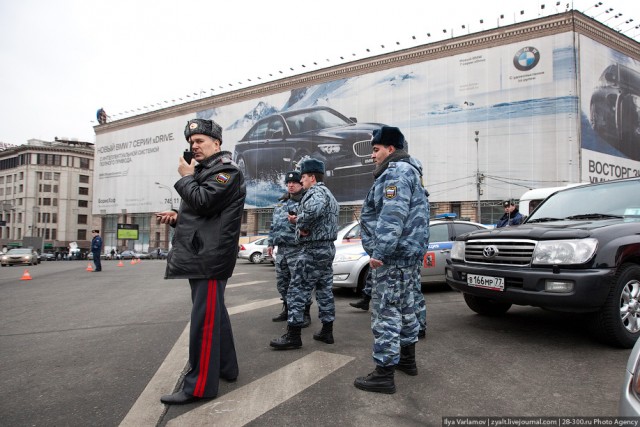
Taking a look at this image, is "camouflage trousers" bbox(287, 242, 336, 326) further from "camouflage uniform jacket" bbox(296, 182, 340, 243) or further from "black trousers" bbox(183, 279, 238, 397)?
"black trousers" bbox(183, 279, 238, 397)

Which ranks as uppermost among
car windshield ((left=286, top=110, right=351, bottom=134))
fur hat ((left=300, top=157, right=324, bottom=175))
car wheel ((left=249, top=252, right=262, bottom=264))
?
car windshield ((left=286, top=110, right=351, bottom=134))

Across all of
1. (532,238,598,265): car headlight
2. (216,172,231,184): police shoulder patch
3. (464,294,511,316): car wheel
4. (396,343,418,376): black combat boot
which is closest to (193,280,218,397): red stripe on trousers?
(216,172,231,184): police shoulder patch

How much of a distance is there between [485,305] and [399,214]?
9.60 ft

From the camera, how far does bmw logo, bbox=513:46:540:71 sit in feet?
94.0

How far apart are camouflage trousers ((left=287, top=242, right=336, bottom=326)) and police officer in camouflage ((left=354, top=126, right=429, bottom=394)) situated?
100 cm

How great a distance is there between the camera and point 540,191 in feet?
44.6

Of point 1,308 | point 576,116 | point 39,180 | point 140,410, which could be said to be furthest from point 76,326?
point 39,180

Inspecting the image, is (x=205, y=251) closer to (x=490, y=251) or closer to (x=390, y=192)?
(x=390, y=192)

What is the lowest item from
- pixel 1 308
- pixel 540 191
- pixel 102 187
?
pixel 1 308

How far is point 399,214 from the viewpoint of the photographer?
2986 mm

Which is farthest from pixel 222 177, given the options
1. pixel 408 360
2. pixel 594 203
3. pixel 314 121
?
pixel 314 121

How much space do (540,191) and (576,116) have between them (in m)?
17.5

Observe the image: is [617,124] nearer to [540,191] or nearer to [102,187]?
[540,191]

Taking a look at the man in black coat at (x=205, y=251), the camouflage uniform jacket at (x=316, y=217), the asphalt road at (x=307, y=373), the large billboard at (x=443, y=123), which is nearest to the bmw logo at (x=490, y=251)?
the asphalt road at (x=307, y=373)
